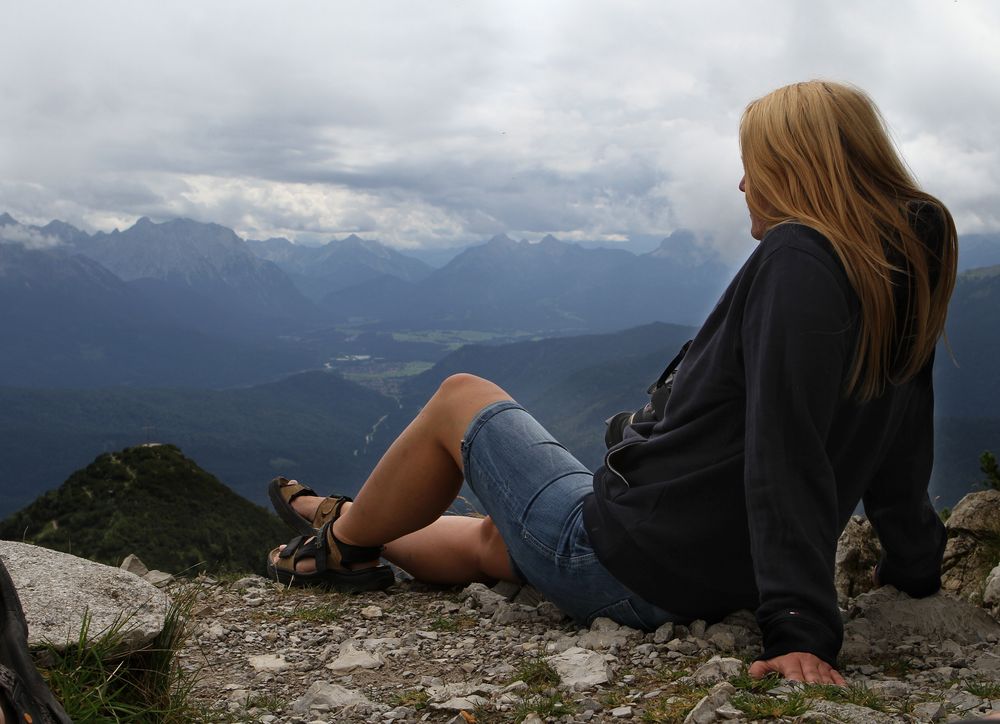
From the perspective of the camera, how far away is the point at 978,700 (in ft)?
10.8

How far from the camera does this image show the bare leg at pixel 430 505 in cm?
498

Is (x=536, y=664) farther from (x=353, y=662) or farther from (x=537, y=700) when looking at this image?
(x=353, y=662)

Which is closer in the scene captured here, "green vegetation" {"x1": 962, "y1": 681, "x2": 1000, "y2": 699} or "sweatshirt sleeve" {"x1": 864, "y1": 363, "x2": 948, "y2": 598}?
"green vegetation" {"x1": 962, "y1": 681, "x2": 1000, "y2": 699}

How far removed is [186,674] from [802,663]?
279 centimetres

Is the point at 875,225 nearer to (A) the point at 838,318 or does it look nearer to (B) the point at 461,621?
(A) the point at 838,318

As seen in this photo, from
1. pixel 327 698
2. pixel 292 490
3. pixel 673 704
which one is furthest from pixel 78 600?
pixel 673 704

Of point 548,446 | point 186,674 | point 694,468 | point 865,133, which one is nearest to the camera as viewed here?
point 865,133

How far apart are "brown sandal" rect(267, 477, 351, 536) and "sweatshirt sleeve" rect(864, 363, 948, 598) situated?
3240mm

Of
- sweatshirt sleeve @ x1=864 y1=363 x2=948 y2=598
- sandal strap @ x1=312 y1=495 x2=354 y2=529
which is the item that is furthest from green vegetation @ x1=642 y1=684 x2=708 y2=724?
sandal strap @ x1=312 y1=495 x2=354 y2=529

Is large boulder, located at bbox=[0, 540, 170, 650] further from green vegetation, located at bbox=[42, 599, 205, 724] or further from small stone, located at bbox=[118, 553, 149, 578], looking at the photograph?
small stone, located at bbox=[118, 553, 149, 578]

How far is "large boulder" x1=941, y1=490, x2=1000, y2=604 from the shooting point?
19.3 feet

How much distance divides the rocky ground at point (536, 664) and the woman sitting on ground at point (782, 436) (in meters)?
0.22

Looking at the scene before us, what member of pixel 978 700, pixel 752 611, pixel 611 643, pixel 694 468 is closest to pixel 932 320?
pixel 694 468

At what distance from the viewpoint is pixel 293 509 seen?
20.6 ft
